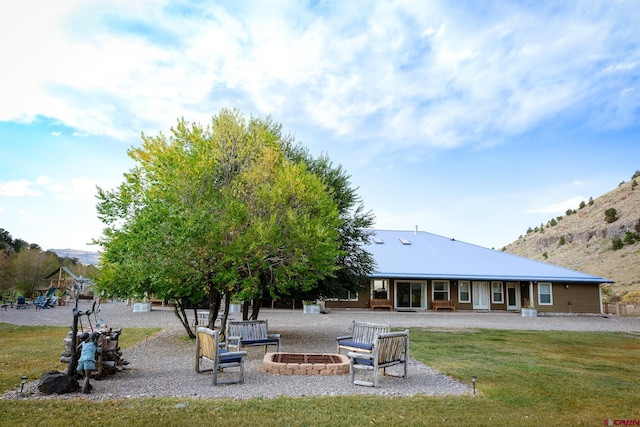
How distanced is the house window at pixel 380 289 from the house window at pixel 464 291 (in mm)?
4914

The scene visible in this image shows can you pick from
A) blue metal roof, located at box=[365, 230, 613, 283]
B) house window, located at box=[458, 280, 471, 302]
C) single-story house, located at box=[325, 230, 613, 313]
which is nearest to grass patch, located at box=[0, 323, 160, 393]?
blue metal roof, located at box=[365, 230, 613, 283]

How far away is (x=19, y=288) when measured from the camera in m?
42.2

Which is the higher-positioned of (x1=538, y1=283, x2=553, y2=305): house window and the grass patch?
(x1=538, y1=283, x2=553, y2=305): house window

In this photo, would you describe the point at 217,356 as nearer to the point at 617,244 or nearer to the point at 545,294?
the point at 545,294

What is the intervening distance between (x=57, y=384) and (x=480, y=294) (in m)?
27.7

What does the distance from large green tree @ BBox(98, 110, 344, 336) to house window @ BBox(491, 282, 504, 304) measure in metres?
21.1

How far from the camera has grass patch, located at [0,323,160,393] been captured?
27.2ft

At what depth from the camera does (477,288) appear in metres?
30.3

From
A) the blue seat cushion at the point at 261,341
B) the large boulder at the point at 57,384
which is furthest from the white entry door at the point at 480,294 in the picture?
the large boulder at the point at 57,384

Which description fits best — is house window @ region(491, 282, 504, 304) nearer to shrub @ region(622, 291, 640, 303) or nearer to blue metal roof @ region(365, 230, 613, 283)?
blue metal roof @ region(365, 230, 613, 283)

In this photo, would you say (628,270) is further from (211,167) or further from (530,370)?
(211,167)

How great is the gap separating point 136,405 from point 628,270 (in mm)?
51101

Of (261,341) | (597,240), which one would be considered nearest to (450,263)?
(261,341)

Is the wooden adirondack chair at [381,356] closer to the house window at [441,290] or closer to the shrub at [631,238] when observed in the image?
the house window at [441,290]
